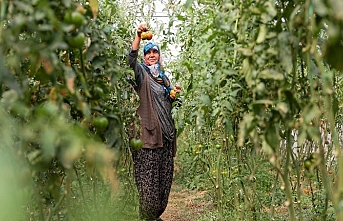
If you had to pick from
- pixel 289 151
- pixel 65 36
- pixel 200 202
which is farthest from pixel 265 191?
pixel 65 36

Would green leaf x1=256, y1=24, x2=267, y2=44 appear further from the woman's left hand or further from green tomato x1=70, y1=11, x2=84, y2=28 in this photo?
the woman's left hand

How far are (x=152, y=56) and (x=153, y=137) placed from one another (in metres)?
0.51

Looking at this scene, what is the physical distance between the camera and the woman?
2.92 m

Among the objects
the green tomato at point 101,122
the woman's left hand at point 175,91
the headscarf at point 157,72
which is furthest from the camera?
the headscarf at point 157,72

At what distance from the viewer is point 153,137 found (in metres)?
2.93

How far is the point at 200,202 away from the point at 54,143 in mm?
3159

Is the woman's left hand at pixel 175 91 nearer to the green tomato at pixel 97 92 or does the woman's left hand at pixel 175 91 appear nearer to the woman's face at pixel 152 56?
the woman's face at pixel 152 56

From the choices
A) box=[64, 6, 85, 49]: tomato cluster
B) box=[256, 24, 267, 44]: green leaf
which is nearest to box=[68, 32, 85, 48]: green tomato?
box=[64, 6, 85, 49]: tomato cluster

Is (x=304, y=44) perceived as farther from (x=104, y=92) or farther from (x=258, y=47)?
(x=104, y=92)

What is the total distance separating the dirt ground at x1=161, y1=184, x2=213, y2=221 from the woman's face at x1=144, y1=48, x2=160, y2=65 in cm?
111

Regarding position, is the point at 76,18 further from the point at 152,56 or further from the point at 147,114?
the point at 152,56

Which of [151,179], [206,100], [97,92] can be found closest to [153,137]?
[151,179]

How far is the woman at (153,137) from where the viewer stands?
9.59 feet

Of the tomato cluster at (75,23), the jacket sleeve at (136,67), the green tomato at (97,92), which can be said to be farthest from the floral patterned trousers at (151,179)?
the tomato cluster at (75,23)
